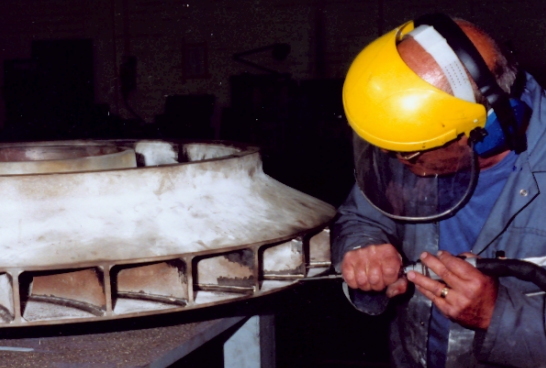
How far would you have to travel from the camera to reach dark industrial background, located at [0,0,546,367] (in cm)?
968

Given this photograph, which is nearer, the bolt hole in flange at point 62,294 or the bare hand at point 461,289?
the bolt hole in flange at point 62,294

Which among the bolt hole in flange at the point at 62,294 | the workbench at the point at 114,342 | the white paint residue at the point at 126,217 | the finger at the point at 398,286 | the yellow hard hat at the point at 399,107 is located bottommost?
the workbench at the point at 114,342

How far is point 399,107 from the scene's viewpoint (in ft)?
5.30

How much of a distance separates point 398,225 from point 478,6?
910 centimetres

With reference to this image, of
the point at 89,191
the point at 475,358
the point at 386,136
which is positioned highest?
the point at 386,136

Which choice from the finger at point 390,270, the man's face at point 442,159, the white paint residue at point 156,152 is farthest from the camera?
the white paint residue at point 156,152

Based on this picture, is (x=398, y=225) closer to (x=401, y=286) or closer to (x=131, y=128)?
(x=401, y=286)

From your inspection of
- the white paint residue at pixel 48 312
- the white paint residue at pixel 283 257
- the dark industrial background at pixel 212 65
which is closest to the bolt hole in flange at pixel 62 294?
the white paint residue at pixel 48 312

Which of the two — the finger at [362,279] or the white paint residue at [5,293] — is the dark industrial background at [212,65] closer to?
the finger at [362,279]

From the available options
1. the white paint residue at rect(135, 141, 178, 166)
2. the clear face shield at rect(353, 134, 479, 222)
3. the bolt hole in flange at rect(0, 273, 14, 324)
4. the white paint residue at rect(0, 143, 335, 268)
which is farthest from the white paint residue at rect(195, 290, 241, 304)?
the white paint residue at rect(135, 141, 178, 166)

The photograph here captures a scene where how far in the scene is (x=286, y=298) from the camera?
5309mm

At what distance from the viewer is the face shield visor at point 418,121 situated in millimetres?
1596

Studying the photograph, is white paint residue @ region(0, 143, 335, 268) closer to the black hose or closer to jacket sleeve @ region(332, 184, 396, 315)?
jacket sleeve @ region(332, 184, 396, 315)

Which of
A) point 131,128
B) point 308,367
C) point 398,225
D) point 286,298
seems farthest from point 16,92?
point 398,225
